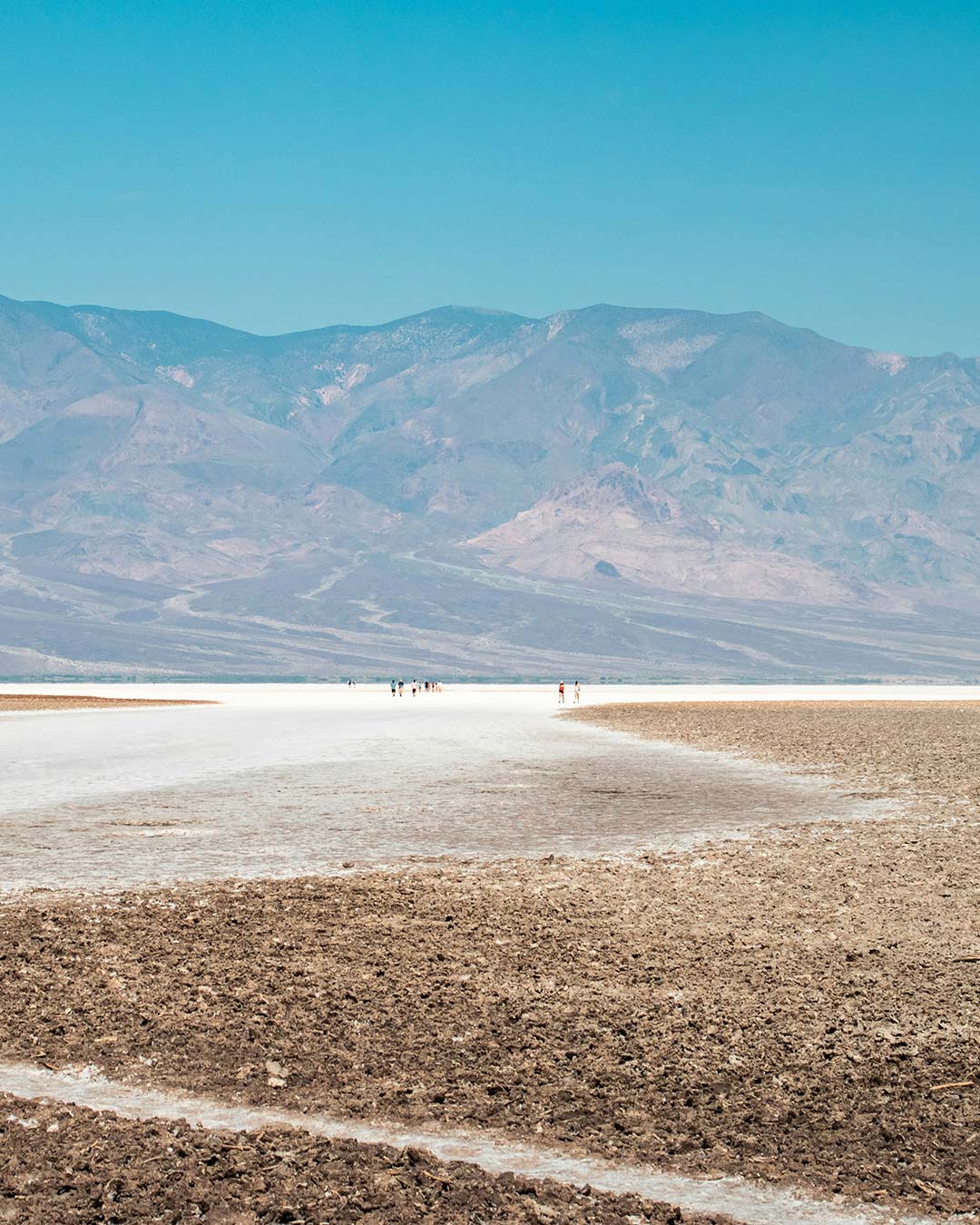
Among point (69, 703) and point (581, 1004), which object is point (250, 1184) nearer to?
point (581, 1004)

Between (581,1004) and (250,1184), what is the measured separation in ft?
11.6

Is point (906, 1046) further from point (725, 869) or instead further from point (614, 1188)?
point (725, 869)

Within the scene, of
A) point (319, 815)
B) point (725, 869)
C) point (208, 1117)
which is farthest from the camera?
point (319, 815)

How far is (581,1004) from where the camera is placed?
32.8 feet

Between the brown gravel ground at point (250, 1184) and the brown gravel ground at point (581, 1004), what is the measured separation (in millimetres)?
710

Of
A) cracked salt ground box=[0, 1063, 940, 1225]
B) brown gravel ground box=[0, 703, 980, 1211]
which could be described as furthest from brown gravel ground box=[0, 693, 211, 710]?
cracked salt ground box=[0, 1063, 940, 1225]

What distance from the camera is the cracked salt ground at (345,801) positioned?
16.9m

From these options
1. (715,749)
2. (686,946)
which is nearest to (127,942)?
(686,946)

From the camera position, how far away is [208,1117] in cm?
791

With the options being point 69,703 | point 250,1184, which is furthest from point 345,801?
point 69,703

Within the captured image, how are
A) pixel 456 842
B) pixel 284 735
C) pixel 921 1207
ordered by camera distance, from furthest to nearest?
pixel 284 735
pixel 456 842
pixel 921 1207

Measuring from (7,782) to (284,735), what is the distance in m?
15.6

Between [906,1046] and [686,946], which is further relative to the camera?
[686,946]

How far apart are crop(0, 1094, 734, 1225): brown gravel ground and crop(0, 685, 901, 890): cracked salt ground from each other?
753 cm
